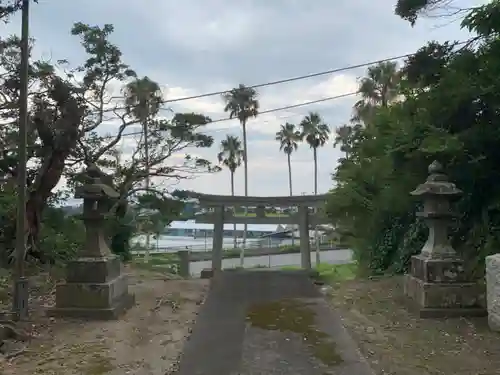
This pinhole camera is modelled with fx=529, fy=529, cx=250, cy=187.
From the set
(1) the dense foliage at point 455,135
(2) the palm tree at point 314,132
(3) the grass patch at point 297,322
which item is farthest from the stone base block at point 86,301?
(2) the palm tree at point 314,132

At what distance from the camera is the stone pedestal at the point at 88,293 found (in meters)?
6.76

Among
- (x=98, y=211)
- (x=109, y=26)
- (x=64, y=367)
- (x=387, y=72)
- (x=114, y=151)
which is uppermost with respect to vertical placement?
(x=387, y=72)

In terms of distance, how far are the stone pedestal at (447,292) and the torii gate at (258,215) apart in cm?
1398

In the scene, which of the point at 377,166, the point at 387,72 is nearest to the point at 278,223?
the point at 387,72

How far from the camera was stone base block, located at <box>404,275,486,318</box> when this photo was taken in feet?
21.7

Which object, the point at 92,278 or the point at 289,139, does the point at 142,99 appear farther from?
the point at 289,139

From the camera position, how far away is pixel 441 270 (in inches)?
267

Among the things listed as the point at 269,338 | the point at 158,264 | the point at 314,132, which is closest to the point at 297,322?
the point at 269,338

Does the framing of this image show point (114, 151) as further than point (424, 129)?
Yes

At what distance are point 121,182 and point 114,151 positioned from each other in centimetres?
88

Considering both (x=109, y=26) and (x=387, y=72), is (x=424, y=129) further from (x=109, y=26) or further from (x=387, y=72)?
(x=387, y=72)

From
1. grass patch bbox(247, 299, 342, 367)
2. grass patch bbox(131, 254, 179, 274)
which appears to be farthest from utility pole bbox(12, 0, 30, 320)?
grass patch bbox(131, 254, 179, 274)

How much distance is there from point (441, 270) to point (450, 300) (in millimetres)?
384

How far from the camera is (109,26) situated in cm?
1188
